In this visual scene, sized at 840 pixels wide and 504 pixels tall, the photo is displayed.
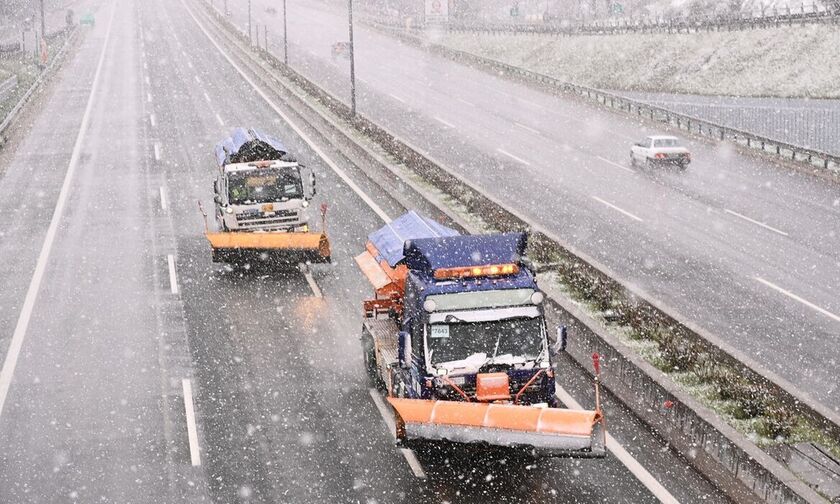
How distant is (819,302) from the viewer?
23266 mm

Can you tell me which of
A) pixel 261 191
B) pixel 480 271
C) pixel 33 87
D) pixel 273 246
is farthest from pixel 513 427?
pixel 33 87

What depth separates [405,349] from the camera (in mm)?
14125

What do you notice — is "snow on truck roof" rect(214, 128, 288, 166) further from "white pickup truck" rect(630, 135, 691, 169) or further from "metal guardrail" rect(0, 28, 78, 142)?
"metal guardrail" rect(0, 28, 78, 142)

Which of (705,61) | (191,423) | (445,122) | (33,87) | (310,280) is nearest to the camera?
(191,423)

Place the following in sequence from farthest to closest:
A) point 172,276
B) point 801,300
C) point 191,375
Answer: point 172,276 → point 801,300 → point 191,375

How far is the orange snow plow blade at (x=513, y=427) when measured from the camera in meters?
12.8

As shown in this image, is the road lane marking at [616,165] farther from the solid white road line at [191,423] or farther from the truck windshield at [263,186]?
the solid white road line at [191,423]

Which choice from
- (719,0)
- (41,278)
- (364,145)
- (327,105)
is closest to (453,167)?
(364,145)

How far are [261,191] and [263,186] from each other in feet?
0.44

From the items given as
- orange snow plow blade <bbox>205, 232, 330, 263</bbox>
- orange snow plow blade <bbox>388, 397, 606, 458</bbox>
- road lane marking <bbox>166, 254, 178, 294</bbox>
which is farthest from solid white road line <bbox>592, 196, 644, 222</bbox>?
orange snow plow blade <bbox>388, 397, 606, 458</bbox>

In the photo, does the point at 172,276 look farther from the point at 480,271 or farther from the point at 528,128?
the point at 528,128

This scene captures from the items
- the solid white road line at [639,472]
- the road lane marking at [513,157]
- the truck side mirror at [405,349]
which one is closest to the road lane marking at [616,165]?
the road lane marking at [513,157]

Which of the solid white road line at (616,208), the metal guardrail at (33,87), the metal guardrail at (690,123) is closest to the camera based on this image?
the solid white road line at (616,208)

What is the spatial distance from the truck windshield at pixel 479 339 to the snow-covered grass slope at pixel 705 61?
45782mm
